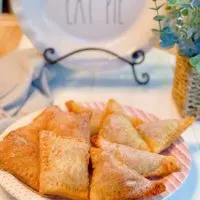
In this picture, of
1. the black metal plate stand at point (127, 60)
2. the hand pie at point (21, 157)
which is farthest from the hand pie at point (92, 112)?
the black metal plate stand at point (127, 60)

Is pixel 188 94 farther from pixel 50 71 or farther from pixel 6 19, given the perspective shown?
pixel 6 19

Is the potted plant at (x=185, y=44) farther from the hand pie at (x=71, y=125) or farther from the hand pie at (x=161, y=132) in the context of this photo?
the hand pie at (x=71, y=125)

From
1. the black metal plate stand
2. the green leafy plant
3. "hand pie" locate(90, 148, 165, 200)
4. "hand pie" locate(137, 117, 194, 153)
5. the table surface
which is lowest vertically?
the table surface

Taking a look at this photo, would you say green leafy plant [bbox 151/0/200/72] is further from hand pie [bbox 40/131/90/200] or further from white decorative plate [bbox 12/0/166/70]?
hand pie [bbox 40/131/90/200]

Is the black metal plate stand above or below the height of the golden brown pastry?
below

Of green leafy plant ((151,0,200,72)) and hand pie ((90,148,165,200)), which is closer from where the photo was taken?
hand pie ((90,148,165,200))

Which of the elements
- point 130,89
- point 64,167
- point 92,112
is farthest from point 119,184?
point 130,89

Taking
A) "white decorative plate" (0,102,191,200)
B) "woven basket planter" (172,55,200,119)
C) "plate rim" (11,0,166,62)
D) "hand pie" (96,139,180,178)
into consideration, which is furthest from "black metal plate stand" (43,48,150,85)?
"hand pie" (96,139,180,178)

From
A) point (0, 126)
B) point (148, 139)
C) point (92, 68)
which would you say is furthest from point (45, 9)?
point (148, 139)
